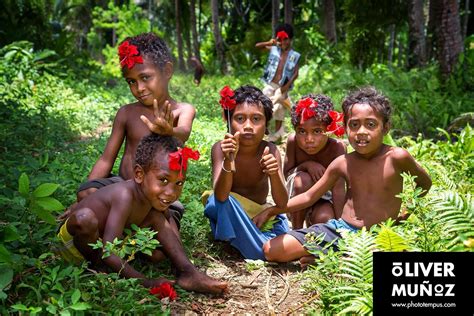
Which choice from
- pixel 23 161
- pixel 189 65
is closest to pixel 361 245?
pixel 23 161

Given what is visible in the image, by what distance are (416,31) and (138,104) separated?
967cm

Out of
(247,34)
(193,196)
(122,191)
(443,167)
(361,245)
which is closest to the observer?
(361,245)

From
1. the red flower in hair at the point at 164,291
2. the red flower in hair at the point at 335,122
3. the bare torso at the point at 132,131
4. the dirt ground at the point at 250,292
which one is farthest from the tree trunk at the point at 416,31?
the red flower in hair at the point at 164,291

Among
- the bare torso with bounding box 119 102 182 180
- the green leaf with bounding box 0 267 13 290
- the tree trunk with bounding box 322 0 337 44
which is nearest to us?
the green leaf with bounding box 0 267 13 290

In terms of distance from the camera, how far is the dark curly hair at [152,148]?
10.8 feet

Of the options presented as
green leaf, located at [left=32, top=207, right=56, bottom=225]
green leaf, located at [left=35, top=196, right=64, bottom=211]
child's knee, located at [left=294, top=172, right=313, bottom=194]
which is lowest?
green leaf, located at [left=32, top=207, right=56, bottom=225]

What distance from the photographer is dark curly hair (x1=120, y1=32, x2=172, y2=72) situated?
3.85 meters

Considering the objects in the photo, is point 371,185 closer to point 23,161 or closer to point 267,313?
point 267,313

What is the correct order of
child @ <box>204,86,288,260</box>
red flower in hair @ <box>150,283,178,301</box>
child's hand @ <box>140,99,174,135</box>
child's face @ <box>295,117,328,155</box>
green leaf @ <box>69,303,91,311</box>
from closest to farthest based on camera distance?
green leaf @ <box>69,303,91,311</box> → red flower in hair @ <box>150,283,178,301</box> → child's hand @ <box>140,99,174,135</box> → child @ <box>204,86,288,260</box> → child's face @ <box>295,117,328,155</box>

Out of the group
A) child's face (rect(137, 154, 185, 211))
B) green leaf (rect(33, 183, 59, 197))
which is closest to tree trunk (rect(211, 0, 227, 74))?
child's face (rect(137, 154, 185, 211))

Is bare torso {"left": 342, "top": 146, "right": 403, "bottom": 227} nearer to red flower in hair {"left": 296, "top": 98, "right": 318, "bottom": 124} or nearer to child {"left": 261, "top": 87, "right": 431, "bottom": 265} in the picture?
child {"left": 261, "top": 87, "right": 431, "bottom": 265}

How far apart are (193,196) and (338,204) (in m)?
1.39

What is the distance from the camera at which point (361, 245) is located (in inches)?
121

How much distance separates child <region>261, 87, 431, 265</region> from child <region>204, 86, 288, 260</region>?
213 mm
